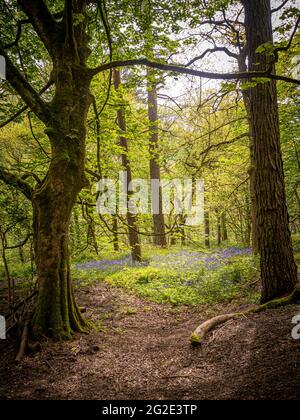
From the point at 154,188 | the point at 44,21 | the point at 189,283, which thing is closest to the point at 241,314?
the point at 189,283

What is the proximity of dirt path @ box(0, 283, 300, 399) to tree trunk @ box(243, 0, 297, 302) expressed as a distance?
0.77 m

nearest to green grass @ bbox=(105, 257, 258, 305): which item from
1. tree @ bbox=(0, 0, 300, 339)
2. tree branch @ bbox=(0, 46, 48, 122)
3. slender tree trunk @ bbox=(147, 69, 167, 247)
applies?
tree @ bbox=(0, 0, 300, 339)

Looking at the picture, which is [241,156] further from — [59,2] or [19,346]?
[19,346]

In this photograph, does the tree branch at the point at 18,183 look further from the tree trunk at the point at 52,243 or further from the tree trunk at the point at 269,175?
the tree trunk at the point at 269,175

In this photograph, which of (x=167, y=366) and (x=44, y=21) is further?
(x=44, y=21)

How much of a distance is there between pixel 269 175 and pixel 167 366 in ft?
11.9

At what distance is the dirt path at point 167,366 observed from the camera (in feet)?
9.25

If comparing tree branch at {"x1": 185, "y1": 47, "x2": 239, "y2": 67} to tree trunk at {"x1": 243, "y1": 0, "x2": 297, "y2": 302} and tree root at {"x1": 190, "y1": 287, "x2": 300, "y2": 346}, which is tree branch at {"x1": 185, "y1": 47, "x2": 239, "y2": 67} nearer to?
tree trunk at {"x1": 243, "y1": 0, "x2": 297, "y2": 302}

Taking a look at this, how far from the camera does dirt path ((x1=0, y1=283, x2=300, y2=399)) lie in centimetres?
282

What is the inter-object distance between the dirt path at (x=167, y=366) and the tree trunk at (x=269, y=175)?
2.53ft

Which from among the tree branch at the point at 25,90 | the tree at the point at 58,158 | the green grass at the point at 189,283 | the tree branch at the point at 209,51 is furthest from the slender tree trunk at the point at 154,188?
the tree branch at the point at 25,90

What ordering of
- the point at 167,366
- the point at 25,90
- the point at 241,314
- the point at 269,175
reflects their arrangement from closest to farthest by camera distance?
the point at 167,366
the point at 25,90
the point at 241,314
the point at 269,175

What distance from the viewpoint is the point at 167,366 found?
386 cm

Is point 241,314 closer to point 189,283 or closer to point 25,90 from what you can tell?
point 189,283
